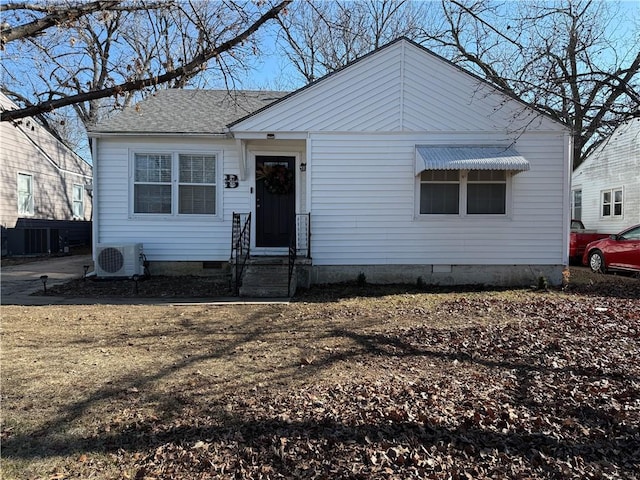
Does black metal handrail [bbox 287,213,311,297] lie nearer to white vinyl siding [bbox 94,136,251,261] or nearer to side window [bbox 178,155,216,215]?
white vinyl siding [bbox 94,136,251,261]

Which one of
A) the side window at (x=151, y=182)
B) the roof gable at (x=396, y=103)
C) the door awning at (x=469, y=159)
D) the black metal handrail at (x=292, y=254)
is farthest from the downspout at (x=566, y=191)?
the side window at (x=151, y=182)

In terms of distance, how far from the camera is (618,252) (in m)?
12.3

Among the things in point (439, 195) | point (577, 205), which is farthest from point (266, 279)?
point (577, 205)

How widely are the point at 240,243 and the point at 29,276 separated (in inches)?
232

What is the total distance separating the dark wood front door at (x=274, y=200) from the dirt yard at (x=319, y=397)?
4.31 metres

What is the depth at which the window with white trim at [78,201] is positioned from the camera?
71.2 feet

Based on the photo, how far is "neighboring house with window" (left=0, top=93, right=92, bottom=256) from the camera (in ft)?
53.2

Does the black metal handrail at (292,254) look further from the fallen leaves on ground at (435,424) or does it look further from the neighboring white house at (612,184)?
the neighboring white house at (612,184)

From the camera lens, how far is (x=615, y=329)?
6.05m

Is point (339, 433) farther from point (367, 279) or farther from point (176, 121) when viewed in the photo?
point (176, 121)

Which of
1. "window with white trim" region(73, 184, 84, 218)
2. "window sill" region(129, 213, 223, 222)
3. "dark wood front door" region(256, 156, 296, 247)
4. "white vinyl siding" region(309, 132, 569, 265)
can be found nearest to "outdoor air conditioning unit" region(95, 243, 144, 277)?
"window sill" region(129, 213, 223, 222)

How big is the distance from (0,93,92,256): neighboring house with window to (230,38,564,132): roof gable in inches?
377

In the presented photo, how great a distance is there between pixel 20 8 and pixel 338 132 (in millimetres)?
6123

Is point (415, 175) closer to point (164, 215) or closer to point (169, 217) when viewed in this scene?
point (169, 217)
